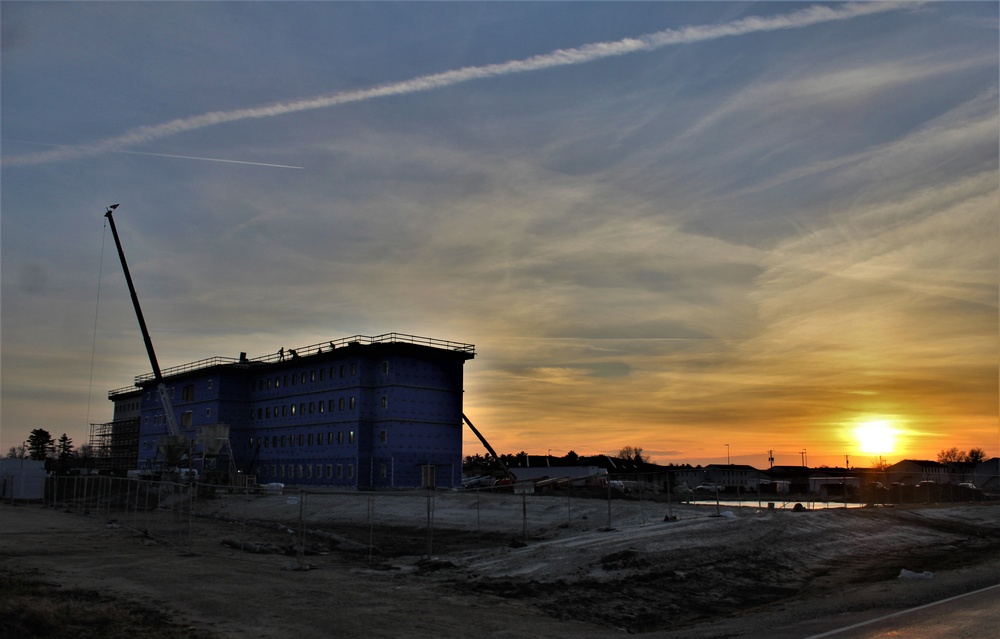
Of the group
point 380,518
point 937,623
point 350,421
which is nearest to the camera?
point 937,623

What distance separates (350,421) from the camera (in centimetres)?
7119

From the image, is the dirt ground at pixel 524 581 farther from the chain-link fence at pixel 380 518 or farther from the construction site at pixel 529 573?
the chain-link fence at pixel 380 518

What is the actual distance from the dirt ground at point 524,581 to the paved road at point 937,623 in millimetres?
515

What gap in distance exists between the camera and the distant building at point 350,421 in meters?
69.9

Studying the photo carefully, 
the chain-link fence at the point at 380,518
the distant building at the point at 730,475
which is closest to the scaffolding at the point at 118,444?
the chain-link fence at the point at 380,518

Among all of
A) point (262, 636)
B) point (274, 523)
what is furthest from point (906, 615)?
point (274, 523)

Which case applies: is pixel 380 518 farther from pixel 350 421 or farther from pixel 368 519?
pixel 350 421

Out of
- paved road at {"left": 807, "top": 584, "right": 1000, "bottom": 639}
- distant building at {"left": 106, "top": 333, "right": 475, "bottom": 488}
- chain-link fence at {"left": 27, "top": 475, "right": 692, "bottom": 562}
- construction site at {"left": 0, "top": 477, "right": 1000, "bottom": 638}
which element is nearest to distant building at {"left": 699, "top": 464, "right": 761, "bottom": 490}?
distant building at {"left": 106, "top": 333, "right": 475, "bottom": 488}

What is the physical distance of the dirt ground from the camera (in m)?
14.2

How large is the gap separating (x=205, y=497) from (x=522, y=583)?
146 feet

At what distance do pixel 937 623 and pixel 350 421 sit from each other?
204 ft

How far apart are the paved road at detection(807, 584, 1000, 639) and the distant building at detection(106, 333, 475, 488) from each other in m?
57.2

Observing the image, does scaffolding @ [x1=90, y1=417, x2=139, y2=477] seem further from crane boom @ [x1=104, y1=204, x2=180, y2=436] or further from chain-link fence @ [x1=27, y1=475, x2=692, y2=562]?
chain-link fence @ [x1=27, y1=475, x2=692, y2=562]

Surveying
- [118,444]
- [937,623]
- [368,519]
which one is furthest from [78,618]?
[118,444]
